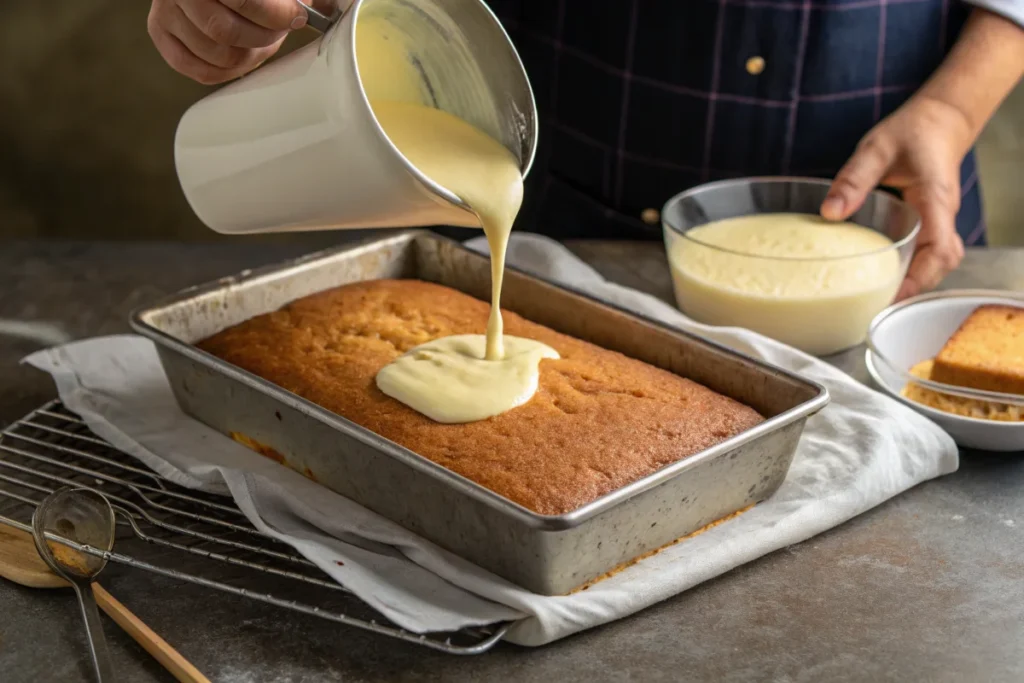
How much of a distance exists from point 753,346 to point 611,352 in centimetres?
29

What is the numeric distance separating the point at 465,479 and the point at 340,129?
0.42 meters

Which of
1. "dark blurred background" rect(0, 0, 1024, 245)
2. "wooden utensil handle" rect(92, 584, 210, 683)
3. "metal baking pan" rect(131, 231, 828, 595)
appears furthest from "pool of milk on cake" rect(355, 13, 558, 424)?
"dark blurred background" rect(0, 0, 1024, 245)

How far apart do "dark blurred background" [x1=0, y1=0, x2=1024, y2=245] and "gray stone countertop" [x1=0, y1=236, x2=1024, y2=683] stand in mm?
2325

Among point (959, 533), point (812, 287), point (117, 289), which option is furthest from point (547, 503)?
point (117, 289)

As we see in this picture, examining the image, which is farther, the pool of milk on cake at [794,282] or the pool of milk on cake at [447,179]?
the pool of milk on cake at [794,282]

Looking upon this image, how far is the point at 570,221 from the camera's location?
8.68ft

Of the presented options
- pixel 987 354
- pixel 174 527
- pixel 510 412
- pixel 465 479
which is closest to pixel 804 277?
pixel 987 354

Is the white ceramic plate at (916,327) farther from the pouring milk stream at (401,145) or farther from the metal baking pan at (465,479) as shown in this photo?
the pouring milk stream at (401,145)

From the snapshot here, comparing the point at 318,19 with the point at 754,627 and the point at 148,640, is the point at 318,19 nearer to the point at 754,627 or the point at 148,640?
the point at 148,640

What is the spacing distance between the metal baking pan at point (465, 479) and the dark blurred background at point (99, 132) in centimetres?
185

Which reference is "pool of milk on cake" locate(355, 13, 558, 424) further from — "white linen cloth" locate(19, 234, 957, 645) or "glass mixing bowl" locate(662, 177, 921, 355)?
"glass mixing bowl" locate(662, 177, 921, 355)

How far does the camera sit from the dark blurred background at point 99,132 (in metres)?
3.66

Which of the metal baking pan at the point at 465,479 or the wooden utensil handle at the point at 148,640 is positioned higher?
the metal baking pan at the point at 465,479

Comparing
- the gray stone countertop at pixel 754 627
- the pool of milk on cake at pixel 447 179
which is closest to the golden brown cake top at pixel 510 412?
the pool of milk on cake at pixel 447 179
